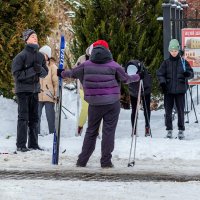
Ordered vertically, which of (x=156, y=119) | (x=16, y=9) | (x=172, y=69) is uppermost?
(x=16, y=9)

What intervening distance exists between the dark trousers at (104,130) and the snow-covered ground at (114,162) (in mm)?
169

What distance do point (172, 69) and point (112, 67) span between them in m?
3.55

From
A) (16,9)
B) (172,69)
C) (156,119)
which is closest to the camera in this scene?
(172,69)

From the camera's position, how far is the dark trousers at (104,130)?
30.8ft

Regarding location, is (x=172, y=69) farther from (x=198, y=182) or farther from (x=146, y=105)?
(x=198, y=182)

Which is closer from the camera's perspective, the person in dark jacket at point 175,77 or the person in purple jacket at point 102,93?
the person in purple jacket at point 102,93

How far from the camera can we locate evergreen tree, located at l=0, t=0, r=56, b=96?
15.2 meters

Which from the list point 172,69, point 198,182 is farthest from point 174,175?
point 172,69

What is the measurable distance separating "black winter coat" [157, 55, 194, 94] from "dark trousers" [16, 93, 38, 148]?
2.58 metres

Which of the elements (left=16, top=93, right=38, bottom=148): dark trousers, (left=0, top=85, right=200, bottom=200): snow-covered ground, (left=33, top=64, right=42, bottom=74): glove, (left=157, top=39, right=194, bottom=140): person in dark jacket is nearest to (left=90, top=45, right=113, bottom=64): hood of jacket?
(left=0, top=85, right=200, bottom=200): snow-covered ground

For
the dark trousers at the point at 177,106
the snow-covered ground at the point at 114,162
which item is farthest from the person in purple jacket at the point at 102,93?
the dark trousers at the point at 177,106

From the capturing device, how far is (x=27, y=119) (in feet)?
36.0

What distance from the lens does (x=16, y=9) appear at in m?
15.6

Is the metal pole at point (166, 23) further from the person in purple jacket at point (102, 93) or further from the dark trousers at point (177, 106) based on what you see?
the person in purple jacket at point (102, 93)
